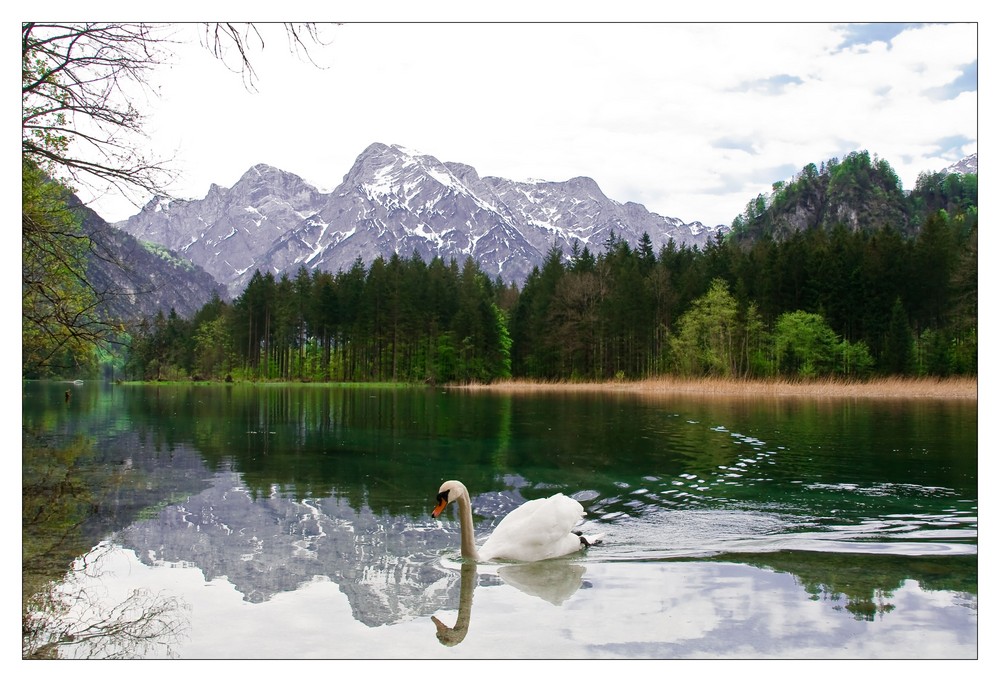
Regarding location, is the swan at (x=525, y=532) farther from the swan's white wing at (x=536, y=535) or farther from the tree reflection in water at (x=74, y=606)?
the tree reflection in water at (x=74, y=606)

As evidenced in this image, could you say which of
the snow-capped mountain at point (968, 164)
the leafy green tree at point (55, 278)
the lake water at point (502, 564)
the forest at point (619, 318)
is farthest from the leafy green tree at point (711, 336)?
the leafy green tree at point (55, 278)

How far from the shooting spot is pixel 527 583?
7.54 m

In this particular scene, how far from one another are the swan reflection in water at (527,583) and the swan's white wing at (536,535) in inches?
6.0

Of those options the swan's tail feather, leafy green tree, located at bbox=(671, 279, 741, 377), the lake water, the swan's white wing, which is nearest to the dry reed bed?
leafy green tree, located at bbox=(671, 279, 741, 377)

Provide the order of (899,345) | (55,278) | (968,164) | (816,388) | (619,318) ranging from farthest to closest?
(619,318), (899,345), (816,388), (968,164), (55,278)

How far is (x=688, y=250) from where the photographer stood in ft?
272

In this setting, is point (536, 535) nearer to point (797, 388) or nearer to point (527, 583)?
point (527, 583)

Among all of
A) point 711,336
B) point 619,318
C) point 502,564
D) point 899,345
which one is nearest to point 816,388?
point 899,345

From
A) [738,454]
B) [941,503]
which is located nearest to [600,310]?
[738,454]

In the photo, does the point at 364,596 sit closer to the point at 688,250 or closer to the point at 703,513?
the point at 703,513

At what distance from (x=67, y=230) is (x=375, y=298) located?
76952mm

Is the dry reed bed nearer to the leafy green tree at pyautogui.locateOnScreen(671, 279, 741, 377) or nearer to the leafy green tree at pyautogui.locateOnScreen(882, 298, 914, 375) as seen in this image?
the leafy green tree at pyautogui.locateOnScreen(882, 298, 914, 375)

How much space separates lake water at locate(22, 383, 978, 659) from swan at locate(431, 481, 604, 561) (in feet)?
0.66

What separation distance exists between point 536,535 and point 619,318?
6675cm
